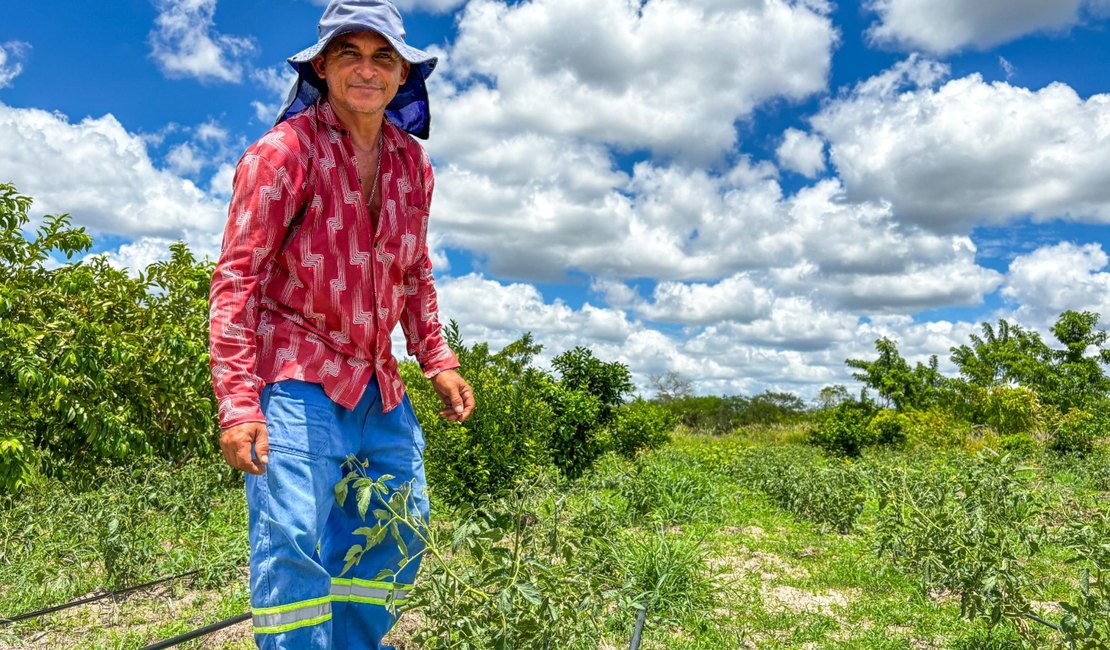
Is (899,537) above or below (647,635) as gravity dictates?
above

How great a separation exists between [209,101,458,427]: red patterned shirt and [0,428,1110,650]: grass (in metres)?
0.68

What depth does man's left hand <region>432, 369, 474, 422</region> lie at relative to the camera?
2477 mm

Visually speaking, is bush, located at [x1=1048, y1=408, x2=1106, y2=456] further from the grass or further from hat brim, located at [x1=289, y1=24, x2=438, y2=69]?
hat brim, located at [x1=289, y1=24, x2=438, y2=69]

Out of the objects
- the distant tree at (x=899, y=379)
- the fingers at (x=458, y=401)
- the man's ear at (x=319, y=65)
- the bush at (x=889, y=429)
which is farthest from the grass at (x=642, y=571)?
the distant tree at (x=899, y=379)

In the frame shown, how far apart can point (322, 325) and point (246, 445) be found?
36 centimetres

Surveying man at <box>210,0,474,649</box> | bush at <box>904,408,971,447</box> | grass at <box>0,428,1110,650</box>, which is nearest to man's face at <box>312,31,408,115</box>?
man at <box>210,0,474,649</box>

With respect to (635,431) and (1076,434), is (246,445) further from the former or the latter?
(1076,434)

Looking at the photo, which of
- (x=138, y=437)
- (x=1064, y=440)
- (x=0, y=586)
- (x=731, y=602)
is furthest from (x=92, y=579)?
(x=1064, y=440)

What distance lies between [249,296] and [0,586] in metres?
4.00

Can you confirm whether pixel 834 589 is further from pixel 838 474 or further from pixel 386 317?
pixel 386 317

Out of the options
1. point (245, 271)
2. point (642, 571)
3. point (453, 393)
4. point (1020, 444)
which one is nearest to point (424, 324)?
point (453, 393)

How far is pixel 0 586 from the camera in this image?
471cm

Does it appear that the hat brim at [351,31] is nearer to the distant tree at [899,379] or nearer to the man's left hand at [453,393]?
the man's left hand at [453,393]

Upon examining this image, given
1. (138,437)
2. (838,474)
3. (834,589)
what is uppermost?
(138,437)
